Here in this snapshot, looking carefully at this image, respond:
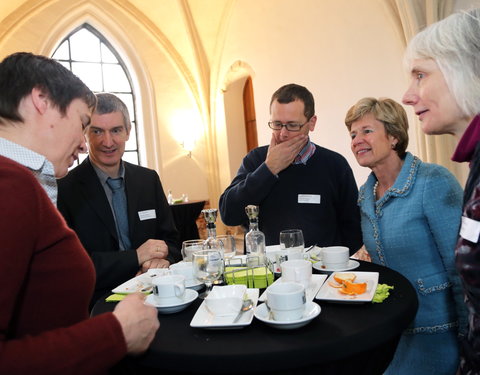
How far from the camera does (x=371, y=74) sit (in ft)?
19.4

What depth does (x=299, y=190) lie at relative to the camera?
8.55 ft

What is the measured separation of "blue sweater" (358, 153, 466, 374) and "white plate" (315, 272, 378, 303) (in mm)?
395

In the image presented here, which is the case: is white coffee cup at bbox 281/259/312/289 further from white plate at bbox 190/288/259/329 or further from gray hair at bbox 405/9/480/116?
gray hair at bbox 405/9/480/116

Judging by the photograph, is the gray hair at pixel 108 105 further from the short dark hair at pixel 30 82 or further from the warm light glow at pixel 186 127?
the warm light glow at pixel 186 127

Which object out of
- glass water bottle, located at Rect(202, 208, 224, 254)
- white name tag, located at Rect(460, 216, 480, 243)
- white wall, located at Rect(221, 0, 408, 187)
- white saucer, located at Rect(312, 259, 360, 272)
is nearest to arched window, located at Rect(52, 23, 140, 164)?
white wall, located at Rect(221, 0, 408, 187)

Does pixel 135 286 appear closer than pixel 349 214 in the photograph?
Yes

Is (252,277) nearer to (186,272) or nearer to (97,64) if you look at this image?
(186,272)

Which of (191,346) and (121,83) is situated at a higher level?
(121,83)

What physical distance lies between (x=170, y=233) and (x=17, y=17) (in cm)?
770

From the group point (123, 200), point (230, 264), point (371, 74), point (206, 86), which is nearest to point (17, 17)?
point (206, 86)

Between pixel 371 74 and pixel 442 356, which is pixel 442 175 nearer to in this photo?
pixel 442 356

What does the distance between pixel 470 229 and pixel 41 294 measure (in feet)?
3.73

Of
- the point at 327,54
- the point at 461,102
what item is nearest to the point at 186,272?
the point at 461,102

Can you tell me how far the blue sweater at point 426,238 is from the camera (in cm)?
178
